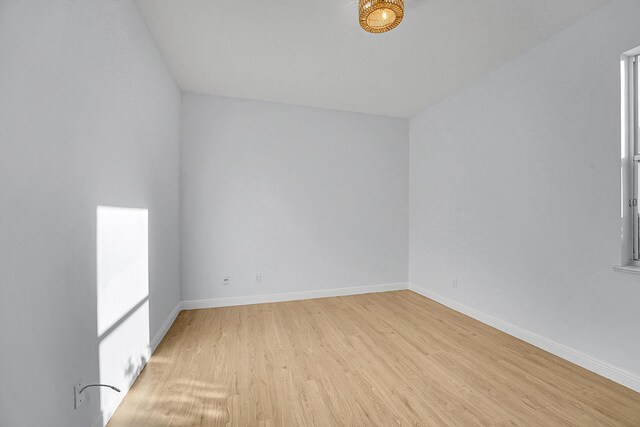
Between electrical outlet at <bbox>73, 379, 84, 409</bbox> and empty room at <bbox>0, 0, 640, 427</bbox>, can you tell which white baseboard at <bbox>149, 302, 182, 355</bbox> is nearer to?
empty room at <bbox>0, 0, 640, 427</bbox>

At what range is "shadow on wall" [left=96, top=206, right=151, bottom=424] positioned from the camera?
5.22 ft

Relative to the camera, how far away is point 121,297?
1.83 metres

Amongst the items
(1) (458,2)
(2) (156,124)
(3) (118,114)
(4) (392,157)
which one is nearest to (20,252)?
(3) (118,114)

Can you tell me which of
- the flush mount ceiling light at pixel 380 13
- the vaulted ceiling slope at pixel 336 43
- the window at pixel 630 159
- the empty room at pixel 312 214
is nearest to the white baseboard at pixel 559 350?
the empty room at pixel 312 214

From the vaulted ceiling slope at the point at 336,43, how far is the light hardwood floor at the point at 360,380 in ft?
9.17

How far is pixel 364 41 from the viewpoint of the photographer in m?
2.50

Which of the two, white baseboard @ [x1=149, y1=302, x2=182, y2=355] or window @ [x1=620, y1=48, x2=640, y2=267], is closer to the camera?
window @ [x1=620, y1=48, x2=640, y2=267]

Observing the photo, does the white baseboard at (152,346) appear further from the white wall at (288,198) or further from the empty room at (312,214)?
the white wall at (288,198)

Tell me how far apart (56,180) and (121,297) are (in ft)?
3.17

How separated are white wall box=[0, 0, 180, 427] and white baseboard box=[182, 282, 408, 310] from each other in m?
1.97

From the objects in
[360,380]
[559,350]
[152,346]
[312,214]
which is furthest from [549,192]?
[152,346]

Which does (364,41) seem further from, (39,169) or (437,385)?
(437,385)

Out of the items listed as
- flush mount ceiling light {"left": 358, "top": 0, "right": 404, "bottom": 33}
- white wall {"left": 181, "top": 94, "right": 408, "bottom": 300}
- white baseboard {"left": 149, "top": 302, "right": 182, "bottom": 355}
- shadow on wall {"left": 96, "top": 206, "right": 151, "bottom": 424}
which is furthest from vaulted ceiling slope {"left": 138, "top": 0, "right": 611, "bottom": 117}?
white baseboard {"left": 149, "top": 302, "right": 182, "bottom": 355}

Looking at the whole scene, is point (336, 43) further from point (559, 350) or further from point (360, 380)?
point (559, 350)
